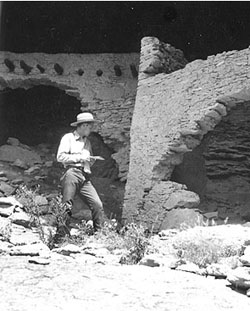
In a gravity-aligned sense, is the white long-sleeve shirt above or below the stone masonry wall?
below

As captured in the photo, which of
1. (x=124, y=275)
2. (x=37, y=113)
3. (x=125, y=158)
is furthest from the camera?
(x=37, y=113)

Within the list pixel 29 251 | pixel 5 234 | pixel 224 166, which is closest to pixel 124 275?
pixel 29 251

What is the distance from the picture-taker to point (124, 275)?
12.4ft

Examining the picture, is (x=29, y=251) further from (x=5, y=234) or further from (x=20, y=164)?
(x=20, y=164)

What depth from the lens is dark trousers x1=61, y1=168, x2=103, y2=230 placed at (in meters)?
5.85

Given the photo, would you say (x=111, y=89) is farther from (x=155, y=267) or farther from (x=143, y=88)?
(x=155, y=267)

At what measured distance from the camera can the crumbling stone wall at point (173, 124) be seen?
256 inches

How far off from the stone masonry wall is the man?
99.3 inches

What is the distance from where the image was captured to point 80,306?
296 centimetres

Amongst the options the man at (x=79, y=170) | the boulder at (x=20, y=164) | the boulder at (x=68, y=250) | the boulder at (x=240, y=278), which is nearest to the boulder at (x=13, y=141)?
the boulder at (x=20, y=164)

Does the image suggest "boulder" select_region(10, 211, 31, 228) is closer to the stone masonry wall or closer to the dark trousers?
the dark trousers

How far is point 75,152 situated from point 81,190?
1.48ft

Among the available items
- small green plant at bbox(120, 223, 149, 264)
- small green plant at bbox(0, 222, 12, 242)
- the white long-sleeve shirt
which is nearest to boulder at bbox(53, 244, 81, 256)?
small green plant at bbox(120, 223, 149, 264)

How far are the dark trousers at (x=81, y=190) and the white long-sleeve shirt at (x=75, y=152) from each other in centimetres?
10
